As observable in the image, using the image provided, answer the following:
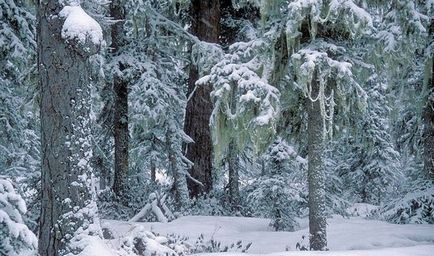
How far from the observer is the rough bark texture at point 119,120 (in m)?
13.1

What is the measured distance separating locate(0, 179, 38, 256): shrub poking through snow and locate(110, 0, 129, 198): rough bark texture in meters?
8.37

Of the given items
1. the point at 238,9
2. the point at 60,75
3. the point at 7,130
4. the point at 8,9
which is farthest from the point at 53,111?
the point at 238,9

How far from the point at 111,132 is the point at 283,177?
6.32 m

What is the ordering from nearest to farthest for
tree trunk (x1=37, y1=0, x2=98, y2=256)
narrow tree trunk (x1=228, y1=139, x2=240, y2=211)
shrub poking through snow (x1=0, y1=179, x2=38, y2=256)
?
shrub poking through snow (x1=0, y1=179, x2=38, y2=256), tree trunk (x1=37, y1=0, x2=98, y2=256), narrow tree trunk (x1=228, y1=139, x2=240, y2=211)

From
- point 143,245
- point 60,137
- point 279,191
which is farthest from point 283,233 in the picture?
point 60,137

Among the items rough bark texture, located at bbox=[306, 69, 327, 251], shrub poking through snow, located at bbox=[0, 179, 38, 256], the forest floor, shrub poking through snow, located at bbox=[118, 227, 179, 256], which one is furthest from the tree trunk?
rough bark texture, located at bbox=[306, 69, 327, 251]

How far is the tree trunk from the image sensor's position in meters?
5.31

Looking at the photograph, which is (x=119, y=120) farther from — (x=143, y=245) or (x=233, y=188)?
(x=143, y=245)

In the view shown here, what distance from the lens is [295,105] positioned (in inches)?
329

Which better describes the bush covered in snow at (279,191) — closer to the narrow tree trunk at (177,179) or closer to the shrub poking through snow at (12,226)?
the narrow tree trunk at (177,179)

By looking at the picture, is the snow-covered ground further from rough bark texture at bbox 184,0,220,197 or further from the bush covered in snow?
rough bark texture at bbox 184,0,220,197

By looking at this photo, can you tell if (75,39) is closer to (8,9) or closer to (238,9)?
(8,9)

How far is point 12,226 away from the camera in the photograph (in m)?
4.47

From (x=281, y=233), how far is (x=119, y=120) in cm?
601
